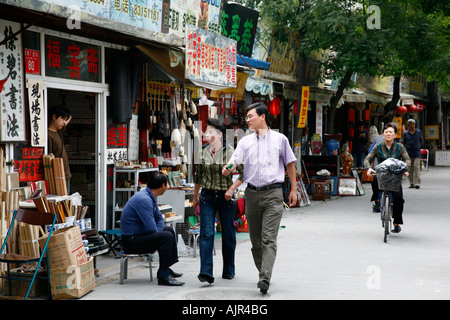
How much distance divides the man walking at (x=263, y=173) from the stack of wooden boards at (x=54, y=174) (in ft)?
9.24

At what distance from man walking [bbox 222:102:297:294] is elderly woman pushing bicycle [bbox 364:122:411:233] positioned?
4.27m

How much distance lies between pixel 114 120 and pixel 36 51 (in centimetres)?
214

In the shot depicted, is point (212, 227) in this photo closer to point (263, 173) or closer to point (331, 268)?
point (263, 173)

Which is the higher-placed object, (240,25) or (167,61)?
(240,25)

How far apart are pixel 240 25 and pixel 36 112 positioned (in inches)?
327

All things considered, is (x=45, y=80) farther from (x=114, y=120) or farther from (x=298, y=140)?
(x=298, y=140)

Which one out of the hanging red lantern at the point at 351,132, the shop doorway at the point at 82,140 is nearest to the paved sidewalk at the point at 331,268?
the shop doorway at the point at 82,140

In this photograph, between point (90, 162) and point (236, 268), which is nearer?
point (236, 268)

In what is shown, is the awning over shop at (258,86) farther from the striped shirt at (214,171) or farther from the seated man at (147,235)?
the seated man at (147,235)

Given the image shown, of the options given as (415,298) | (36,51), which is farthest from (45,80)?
(415,298)

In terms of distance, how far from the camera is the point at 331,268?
8.73 m

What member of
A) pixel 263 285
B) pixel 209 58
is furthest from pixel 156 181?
pixel 209 58

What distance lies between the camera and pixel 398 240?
1120 cm

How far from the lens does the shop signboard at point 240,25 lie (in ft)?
50.7
